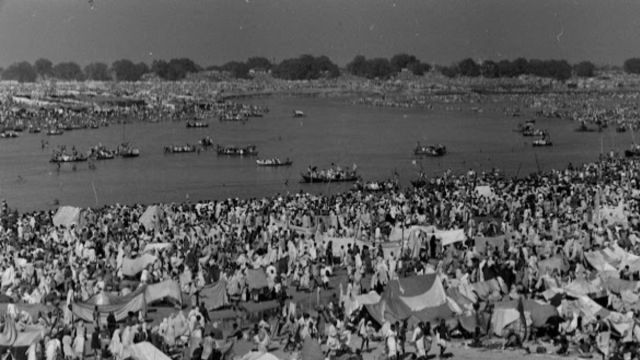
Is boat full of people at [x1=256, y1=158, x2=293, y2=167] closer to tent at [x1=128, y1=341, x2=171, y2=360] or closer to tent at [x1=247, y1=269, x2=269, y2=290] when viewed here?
tent at [x1=247, y1=269, x2=269, y2=290]

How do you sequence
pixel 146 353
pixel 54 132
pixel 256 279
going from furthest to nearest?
1. pixel 54 132
2. pixel 256 279
3. pixel 146 353

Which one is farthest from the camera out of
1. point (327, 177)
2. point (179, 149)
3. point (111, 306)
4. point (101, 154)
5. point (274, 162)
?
point (179, 149)

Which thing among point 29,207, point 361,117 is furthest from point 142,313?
point 361,117

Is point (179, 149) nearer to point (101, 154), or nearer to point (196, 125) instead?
point (101, 154)

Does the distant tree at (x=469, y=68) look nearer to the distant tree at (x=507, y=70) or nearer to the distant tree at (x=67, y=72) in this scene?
the distant tree at (x=507, y=70)

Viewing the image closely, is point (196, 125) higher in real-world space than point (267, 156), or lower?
lower

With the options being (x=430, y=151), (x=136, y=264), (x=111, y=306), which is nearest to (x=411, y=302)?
(x=111, y=306)

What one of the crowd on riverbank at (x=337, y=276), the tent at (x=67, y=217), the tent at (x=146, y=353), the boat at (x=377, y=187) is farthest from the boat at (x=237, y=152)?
the tent at (x=146, y=353)
